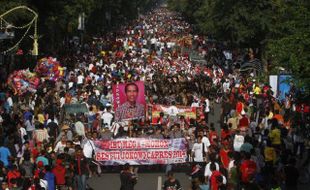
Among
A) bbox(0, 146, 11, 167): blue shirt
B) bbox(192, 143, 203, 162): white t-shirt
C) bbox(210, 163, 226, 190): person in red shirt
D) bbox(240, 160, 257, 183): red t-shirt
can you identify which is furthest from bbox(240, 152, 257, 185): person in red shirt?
bbox(0, 146, 11, 167): blue shirt

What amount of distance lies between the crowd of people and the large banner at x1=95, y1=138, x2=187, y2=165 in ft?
0.78

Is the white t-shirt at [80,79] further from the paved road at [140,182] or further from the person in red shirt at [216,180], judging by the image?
the person in red shirt at [216,180]

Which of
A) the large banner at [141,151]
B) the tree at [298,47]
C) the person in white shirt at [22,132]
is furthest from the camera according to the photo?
the person in white shirt at [22,132]

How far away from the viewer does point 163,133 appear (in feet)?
78.1

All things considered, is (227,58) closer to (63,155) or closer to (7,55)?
(7,55)

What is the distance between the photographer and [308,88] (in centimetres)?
2205

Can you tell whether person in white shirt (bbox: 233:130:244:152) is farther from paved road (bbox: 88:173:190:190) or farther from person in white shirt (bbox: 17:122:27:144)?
person in white shirt (bbox: 17:122:27:144)

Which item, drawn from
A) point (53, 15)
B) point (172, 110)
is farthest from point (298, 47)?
point (53, 15)

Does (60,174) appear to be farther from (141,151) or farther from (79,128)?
(79,128)

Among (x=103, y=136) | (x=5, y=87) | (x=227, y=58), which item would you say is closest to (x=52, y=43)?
(x=227, y=58)

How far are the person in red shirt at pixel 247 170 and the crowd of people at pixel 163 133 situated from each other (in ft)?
0.07

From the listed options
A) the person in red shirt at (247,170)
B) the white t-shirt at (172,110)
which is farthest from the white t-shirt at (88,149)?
the white t-shirt at (172,110)

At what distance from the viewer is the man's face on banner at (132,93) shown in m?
26.3

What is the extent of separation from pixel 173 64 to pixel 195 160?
29831 millimetres
